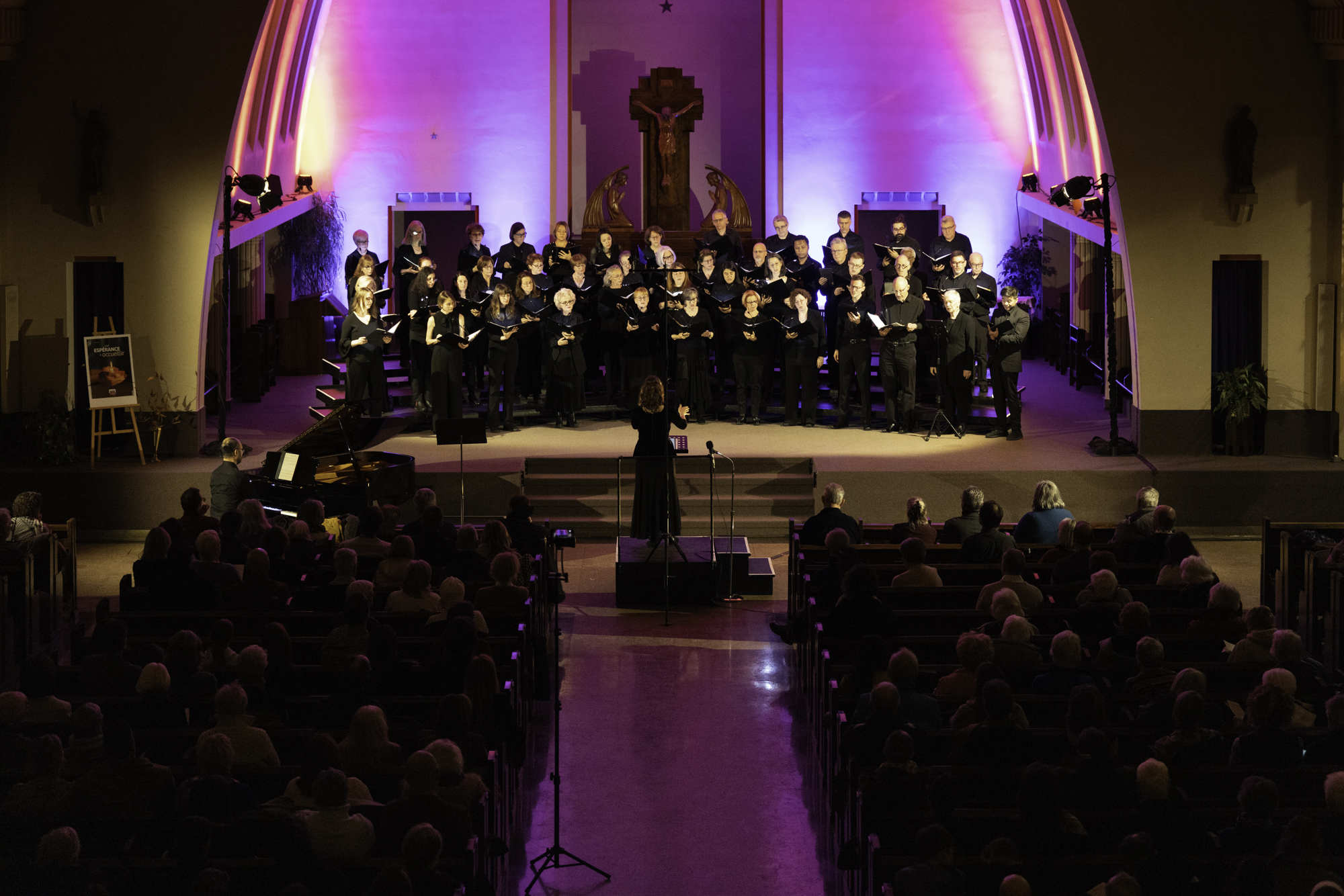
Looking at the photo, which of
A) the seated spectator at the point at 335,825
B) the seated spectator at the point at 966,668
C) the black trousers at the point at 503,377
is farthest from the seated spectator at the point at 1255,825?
the black trousers at the point at 503,377

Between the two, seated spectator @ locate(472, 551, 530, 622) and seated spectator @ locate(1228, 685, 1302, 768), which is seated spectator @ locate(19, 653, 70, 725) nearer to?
seated spectator @ locate(472, 551, 530, 622)

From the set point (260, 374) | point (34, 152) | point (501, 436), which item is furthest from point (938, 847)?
point (260, 374)

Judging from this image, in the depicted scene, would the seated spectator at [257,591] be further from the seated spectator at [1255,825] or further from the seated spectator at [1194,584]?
the seated spectator at [1255,825]

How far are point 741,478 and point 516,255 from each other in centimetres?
416

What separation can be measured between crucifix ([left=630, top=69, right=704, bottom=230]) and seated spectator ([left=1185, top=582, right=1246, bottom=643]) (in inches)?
453

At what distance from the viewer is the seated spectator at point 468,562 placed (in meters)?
8.71

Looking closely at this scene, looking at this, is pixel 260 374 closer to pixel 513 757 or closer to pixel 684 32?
pixel 684 32

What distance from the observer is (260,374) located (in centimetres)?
1703

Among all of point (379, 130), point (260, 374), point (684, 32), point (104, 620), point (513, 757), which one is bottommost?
point (513, 757)

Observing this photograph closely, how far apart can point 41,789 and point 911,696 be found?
340 cm

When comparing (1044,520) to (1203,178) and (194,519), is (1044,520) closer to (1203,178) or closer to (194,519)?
(194,519)

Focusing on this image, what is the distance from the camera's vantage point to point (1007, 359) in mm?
14242

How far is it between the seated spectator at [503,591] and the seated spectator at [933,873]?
3.38m

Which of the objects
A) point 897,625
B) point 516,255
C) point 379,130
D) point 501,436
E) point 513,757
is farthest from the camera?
point 379,130
